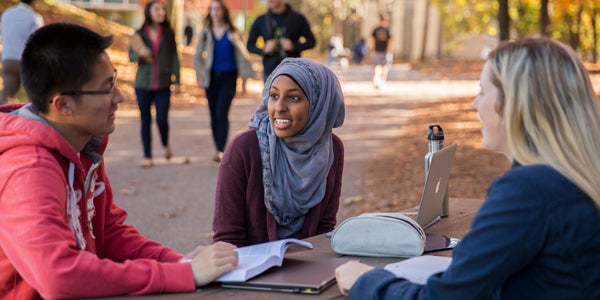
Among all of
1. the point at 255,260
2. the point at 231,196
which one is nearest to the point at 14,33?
the point at 231,196

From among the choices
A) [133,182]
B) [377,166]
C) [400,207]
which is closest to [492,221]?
[400,207]

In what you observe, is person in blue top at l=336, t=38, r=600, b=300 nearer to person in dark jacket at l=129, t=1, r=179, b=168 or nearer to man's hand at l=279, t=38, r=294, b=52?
man's hand at l=279, t=38, r=294, b=52

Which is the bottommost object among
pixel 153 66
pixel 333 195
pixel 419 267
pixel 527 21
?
pixel 527 21

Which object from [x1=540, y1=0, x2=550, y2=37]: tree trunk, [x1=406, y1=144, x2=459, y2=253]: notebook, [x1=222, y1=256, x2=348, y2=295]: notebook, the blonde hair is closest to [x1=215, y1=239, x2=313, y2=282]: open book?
[x1=222, y1=256, x2=348, y2=295]: notebook

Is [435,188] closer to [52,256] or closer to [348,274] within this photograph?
[348,274]

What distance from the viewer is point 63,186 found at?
2676 millimetres

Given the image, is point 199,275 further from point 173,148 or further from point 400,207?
point 173,148

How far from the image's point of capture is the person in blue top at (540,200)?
2.25m

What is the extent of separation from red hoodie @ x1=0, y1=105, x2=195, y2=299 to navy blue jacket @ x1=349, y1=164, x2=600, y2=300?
79 centimetres

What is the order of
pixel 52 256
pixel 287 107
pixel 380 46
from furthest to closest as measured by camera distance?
pixel 380 46 → pixel 287 107 → pixel 52 256

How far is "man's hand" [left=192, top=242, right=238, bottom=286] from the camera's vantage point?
260 centimetres

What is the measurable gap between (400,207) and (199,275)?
19.9 feet

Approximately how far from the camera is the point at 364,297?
251 cm

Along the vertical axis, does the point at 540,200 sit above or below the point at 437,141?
above
